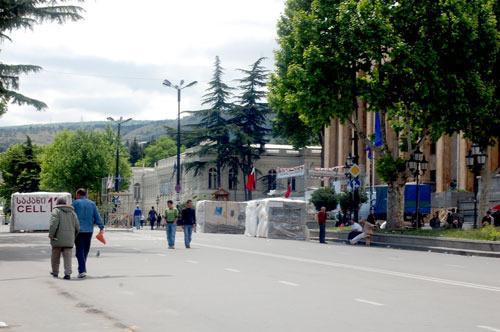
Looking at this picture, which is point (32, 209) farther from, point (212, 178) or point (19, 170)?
point (19, 170)

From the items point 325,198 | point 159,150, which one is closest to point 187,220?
point 325,198

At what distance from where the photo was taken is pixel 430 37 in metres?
34.9

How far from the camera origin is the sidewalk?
26406 mm

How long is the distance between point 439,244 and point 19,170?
3806 inches

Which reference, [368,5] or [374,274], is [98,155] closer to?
[368,5]

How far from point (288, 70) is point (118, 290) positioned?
85.3 feet

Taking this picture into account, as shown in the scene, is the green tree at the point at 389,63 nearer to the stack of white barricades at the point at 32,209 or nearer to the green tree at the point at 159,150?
the stack of white barricades at the point at 32,209

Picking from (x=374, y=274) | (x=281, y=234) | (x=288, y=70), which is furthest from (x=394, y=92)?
(x=374, y=274)

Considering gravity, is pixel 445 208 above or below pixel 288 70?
below

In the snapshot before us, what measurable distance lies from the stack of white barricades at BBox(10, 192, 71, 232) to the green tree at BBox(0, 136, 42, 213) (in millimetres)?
66692

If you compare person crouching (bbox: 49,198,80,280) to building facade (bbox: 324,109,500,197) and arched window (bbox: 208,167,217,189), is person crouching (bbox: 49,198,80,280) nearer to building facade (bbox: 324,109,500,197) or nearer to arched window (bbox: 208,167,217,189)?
building facade (bbox: 324,109,500,197)

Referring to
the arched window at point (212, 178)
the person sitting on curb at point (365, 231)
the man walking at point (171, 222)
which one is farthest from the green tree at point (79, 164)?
the man walking at point (171, 222)

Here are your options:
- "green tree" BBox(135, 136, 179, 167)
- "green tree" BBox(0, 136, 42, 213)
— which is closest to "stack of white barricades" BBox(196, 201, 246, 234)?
"green tree" BBox(0, 136, 42, 213)

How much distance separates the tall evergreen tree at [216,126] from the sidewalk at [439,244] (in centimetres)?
4252
